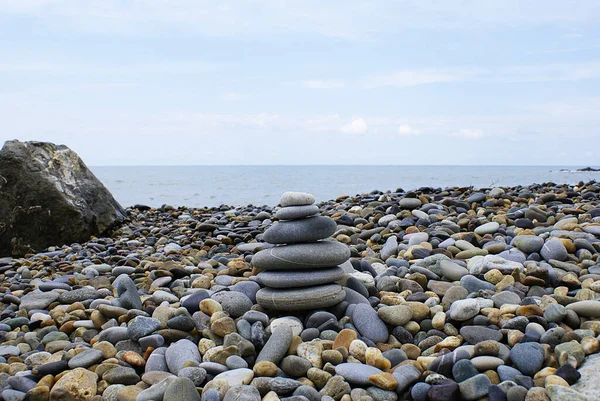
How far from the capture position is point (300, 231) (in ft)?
14.5

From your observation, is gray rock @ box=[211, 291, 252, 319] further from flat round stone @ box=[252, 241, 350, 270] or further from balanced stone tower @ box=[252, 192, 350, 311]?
flat round stone @ box=[252, 241, 350, 270]

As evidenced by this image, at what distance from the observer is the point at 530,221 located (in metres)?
6.47

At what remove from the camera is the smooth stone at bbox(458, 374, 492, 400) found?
3.20 metres

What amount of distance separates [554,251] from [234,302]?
307 cm

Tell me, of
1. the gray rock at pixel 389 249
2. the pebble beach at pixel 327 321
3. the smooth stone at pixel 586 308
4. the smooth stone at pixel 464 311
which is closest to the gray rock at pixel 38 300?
the pebble beach at pixel 327 321

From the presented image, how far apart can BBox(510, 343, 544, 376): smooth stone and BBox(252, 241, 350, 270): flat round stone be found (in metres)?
1.47

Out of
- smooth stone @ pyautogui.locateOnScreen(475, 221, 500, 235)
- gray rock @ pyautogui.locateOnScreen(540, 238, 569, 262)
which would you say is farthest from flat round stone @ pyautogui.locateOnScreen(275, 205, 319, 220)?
smooth stone @ pyautogui.locateOnScreen(475, 221, 500, 235)

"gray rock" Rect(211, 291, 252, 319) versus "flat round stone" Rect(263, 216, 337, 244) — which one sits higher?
"flat round stone" Rect(263, 216, 337, 244)

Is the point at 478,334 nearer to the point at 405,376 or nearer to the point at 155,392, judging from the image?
the point at 405,376

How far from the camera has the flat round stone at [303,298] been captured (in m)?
4.22

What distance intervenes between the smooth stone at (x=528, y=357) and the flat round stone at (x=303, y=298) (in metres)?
1.34

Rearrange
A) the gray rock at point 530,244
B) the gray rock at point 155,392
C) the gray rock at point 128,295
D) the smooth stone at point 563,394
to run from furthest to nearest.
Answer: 1. the gray rock at point 530,244
2. the gray rock at point 128,295
3. the gray rock at point 155,392
4. the smooth stone at point 563,394

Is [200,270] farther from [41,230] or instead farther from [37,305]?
[41,230]

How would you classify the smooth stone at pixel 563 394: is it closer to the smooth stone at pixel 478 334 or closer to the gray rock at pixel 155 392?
the smooth stone at pixel 478 334
